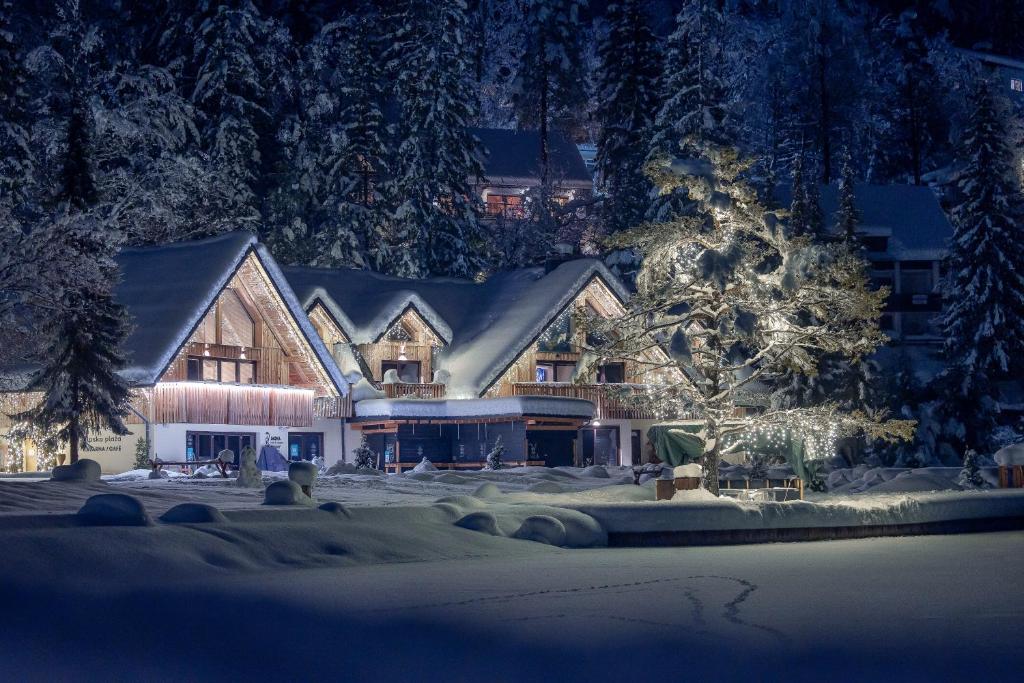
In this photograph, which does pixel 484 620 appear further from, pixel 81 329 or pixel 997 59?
pixel 997 59

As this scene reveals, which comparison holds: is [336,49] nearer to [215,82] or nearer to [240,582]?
[215,82]

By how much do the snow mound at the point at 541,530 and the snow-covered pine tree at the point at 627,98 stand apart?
4493 cm

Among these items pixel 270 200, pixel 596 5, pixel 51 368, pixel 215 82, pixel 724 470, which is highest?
pixel 596 5

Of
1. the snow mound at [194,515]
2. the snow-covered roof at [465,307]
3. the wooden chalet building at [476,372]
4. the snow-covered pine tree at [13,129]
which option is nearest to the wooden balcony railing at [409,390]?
the wooden chalet building at [476,372]

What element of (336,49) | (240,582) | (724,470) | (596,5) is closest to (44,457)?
(724,470)

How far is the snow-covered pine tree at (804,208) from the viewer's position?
51062 mm

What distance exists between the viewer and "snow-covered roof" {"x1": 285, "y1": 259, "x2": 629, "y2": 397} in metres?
42.6

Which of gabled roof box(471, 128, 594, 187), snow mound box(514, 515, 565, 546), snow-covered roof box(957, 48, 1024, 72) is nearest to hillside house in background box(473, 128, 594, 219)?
gabled roof box(471, 128, 594, 187)

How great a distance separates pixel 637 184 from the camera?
62062 millimetres

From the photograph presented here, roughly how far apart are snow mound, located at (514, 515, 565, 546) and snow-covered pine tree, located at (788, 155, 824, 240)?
33660mm

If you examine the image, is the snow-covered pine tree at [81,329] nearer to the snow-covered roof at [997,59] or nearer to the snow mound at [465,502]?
the snow mound at [465,502]

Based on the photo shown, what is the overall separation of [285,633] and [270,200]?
4915 cm

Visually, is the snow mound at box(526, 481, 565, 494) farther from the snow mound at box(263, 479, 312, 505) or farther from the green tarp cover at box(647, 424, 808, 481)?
the snow mound at box(263, 479, 312, 505)

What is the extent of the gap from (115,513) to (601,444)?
32.5 metres
